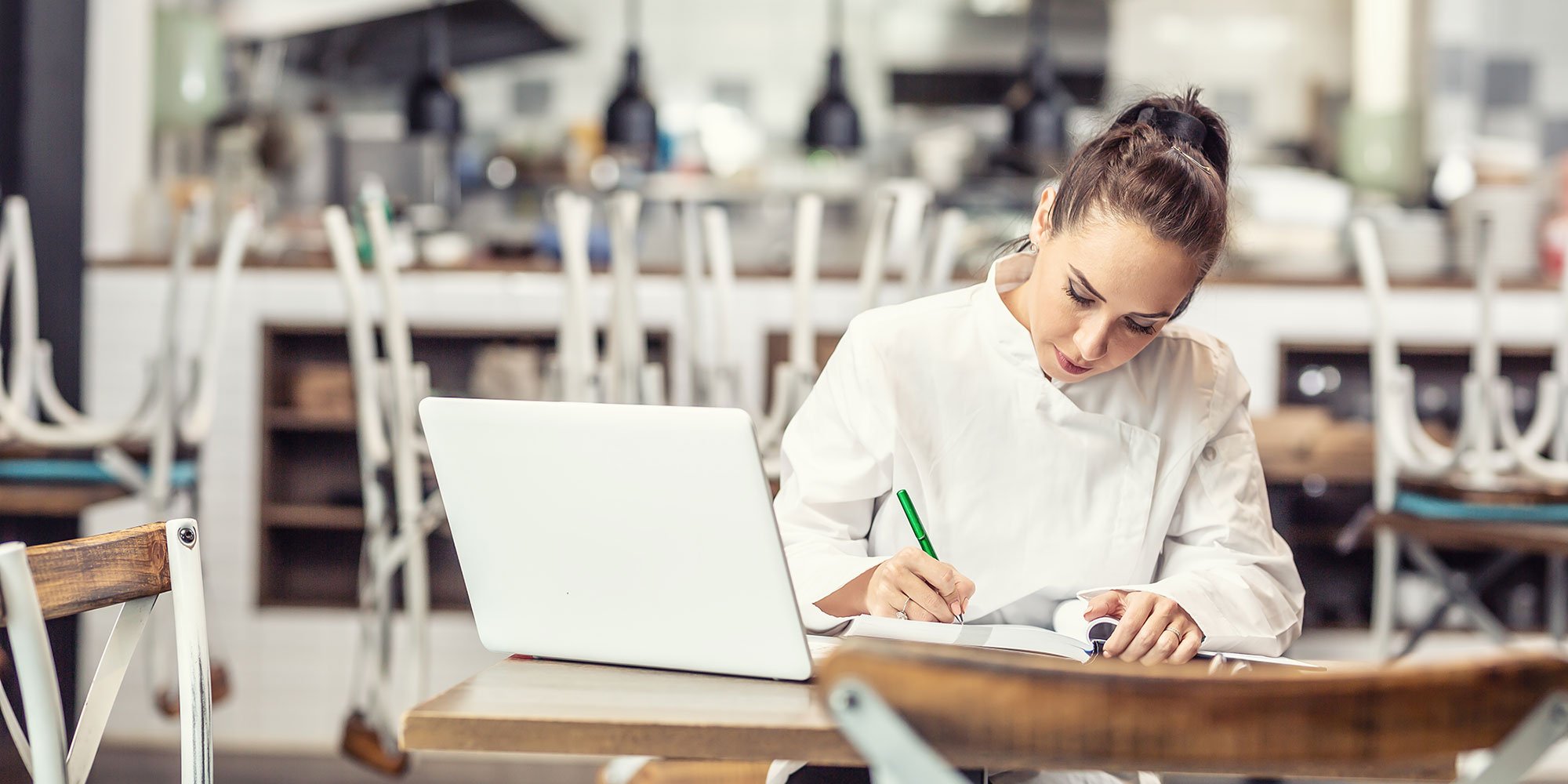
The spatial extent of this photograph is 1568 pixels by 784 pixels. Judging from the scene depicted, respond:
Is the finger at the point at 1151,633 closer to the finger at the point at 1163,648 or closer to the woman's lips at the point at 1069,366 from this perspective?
the finger at the point at 1163,648

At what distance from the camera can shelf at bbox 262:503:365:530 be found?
3.57 meters

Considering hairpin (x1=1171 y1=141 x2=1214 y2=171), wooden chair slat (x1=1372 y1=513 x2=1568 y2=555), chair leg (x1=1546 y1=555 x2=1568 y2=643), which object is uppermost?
hairpin (x1=1171 y1=141 x2=1214 y2=171)

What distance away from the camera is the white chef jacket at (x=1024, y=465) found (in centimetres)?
134

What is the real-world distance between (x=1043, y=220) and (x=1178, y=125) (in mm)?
155

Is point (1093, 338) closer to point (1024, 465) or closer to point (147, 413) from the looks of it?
point (1024, 465)

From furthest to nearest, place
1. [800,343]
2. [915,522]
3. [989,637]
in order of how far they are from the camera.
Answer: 1. [800,343]
2. [915,522]
3. [989,637]

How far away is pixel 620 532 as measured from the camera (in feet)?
3.21

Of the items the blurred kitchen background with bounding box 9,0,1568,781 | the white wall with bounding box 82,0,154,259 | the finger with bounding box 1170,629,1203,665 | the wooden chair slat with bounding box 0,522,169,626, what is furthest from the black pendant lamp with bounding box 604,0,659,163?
the finger with bounding box 1170,629,1203,665

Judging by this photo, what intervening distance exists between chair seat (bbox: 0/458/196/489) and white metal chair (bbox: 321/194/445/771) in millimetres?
408

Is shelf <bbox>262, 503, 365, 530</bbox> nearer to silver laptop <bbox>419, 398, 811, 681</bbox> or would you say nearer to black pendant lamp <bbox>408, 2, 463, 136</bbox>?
black pendant lamp <bbox>408, 2, 463, 136</bbox>

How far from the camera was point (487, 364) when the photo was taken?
3.46 meters

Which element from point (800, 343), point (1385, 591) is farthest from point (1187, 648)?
point (1385, 591)

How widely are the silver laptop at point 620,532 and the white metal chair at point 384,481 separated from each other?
1654 mm

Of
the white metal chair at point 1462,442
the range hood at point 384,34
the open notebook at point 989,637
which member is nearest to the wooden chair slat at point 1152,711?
the open notebook at point 989,637
